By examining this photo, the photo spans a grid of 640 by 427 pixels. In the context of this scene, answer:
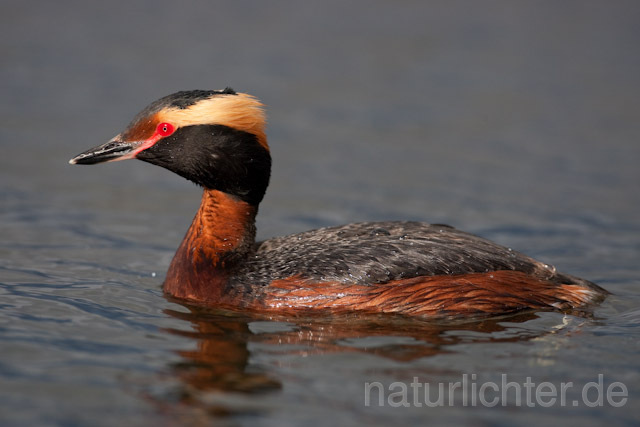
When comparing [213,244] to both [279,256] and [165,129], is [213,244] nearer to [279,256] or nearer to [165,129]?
[279,256]

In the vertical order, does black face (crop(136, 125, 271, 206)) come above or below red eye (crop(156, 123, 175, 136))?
below

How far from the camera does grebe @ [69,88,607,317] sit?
793 cm

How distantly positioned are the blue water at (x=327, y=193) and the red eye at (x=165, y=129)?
154 cm

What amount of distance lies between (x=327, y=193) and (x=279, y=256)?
4.12 metres

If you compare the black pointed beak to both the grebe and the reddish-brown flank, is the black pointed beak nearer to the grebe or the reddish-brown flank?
the grebe

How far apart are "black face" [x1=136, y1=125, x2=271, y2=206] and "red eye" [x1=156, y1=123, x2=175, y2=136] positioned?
0.04m

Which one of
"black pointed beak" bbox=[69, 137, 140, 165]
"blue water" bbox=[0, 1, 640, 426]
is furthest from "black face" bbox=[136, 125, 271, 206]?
"blue water" bbox=[0, 1, 640, 426]

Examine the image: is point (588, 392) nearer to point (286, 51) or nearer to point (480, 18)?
point (286, 51)


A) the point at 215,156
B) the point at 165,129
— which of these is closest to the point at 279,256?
the point at 215,156

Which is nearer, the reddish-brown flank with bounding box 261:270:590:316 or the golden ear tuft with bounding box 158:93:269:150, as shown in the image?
the reddish-brown flank with bounding box 261:270:590:316

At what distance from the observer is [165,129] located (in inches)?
323

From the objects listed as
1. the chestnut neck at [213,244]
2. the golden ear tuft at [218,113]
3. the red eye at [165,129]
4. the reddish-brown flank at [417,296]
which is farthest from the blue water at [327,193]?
the golden ear tuft at [218,113]

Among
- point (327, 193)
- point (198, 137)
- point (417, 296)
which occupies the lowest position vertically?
point (417, 296)

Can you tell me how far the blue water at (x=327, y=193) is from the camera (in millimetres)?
6250
